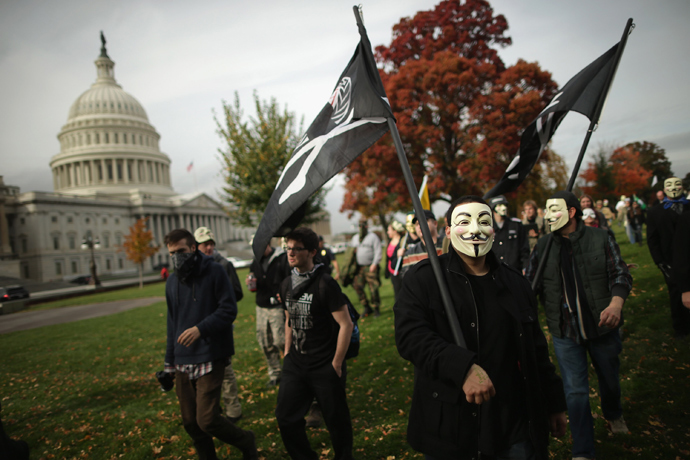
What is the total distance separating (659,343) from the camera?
5.82 metres

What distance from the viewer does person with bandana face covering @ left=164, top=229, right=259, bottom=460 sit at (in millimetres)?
3840

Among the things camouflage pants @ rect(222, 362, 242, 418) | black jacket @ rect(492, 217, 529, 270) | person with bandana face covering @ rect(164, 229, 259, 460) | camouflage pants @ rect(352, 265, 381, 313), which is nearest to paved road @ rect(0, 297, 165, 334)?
camouflage pants @ rect(352, 265, 381, 313)

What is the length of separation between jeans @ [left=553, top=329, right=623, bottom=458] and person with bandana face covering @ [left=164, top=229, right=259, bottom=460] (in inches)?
117

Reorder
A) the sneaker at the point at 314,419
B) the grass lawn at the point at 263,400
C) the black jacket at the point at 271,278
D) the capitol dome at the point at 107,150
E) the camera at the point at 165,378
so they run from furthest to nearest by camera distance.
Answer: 1. the capitol dome at the point at 107,150
2. the black jacket at the point at 271,278
3. the sneaker at the point at 314,419
4. the grass lawn at the point at 263,400
5. the camera at the point at 165,378

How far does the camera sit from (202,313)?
161 inches

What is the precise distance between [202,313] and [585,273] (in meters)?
3.59

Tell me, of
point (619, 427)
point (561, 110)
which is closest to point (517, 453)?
point (619, 427)

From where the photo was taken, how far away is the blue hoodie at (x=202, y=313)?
3912 millimetres

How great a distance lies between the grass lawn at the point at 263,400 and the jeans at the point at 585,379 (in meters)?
0.45

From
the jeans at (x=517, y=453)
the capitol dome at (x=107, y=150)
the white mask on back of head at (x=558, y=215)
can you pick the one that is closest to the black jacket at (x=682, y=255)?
the white mask on back of head at (x=558, y=215)

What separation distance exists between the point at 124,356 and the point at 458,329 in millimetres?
9954

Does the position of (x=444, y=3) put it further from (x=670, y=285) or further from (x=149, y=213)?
(x=149, y=213)

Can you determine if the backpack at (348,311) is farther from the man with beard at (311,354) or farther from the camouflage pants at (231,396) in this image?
the camouflage pants at (231,396)

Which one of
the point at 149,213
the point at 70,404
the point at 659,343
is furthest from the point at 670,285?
the point at 149,213
